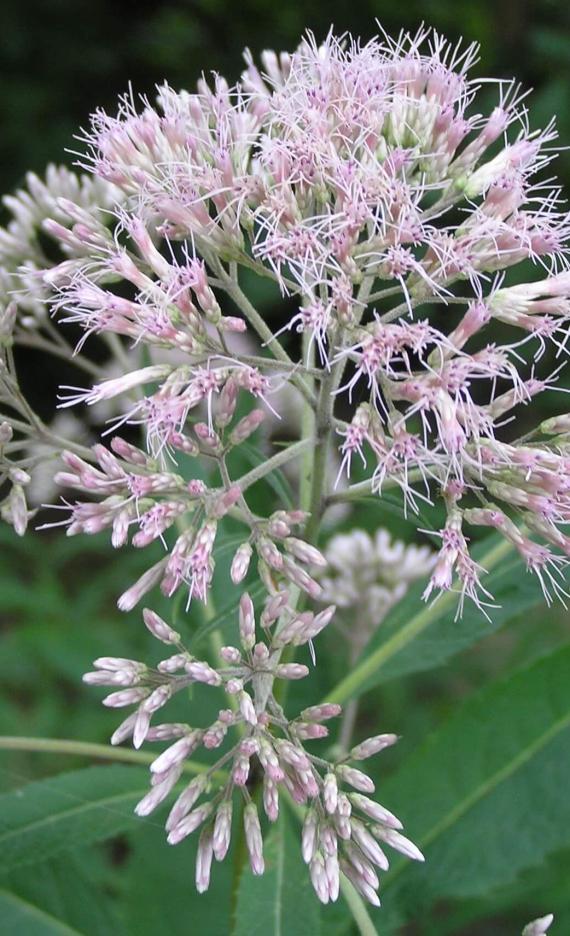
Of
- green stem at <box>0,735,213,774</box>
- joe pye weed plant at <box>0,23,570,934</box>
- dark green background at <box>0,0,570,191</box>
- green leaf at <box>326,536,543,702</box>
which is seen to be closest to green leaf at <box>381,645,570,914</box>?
joe pye weed plant at <box>0,23,570,934</box>

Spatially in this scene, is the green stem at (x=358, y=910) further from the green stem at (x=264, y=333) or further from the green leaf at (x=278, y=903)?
the green stem at (x=264, y=333)

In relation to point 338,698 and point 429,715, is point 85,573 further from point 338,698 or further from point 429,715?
point 338,698

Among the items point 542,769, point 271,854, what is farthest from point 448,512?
point 542,769

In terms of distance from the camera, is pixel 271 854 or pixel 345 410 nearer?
pixel 271 854

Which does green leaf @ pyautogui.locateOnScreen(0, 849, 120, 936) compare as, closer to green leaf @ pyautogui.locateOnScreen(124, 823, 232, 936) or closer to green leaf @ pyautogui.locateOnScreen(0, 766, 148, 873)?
green leaf @ pyautogui.locateOnScreen(0, 766, 148, 873)

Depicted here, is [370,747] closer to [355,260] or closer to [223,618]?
[223,618]

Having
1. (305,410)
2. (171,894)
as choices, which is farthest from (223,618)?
(171,894)
